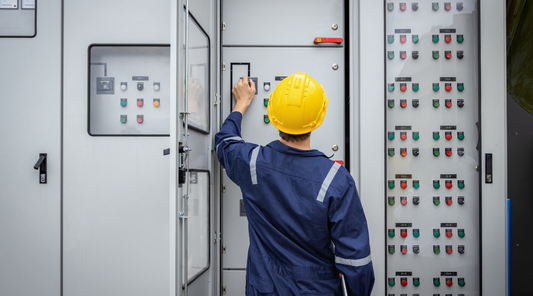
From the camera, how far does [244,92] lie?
5.71ft

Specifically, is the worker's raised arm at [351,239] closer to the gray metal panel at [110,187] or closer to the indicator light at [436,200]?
the indicator light at [436,200]

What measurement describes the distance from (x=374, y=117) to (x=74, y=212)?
6.31 feet

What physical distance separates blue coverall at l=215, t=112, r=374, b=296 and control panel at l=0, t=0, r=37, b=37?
1737 millimetres

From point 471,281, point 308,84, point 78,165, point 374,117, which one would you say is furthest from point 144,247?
point 471,281

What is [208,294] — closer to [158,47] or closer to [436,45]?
[158,47]

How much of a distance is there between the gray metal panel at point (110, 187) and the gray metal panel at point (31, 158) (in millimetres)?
84

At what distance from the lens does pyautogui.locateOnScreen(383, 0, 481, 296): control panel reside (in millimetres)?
1661

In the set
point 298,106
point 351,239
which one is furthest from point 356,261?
point 298,106

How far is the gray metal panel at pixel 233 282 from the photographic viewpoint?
1.79 metres

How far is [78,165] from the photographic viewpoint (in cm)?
177

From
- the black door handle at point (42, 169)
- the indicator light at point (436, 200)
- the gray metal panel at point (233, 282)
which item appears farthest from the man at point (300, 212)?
the black door handle at point (42, 169)

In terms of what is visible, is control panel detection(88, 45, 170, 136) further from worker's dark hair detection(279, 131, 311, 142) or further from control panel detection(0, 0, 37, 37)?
worker's dark hair detection(279, 131, 311, 142)

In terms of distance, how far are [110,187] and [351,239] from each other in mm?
1479

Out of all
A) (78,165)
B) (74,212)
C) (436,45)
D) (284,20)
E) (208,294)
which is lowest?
(208,294)
